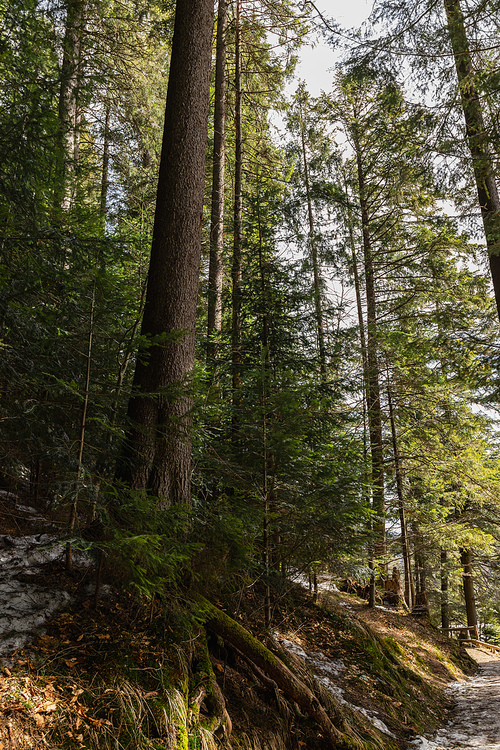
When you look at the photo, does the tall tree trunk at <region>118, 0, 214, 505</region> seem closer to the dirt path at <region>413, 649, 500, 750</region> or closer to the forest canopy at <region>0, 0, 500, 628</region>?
the forest canopy at <region>0, 0, 500, 628</region>

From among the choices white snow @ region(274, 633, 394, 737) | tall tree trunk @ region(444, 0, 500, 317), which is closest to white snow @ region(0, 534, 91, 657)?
white snow @ region(274, 633, 394, 737)

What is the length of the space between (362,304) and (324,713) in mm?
11796

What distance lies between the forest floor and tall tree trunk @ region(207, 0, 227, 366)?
13.8ft

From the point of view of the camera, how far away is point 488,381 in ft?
28.7

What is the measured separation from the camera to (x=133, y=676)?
10.1 ft

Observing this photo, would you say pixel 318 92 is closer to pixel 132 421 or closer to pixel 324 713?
pixel 132 421

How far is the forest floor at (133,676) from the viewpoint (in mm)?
2645

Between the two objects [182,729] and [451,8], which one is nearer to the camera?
[182,729]

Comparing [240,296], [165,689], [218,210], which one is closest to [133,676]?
[165,689]

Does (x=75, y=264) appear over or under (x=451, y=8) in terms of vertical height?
under

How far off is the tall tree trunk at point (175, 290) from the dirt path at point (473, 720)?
13.9 ft

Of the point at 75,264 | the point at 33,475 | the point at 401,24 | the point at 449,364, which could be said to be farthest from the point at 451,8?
the point at 33,475

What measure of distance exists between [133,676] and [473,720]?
18.0 feet

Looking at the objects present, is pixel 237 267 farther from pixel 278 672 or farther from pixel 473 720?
pixel 473 720
